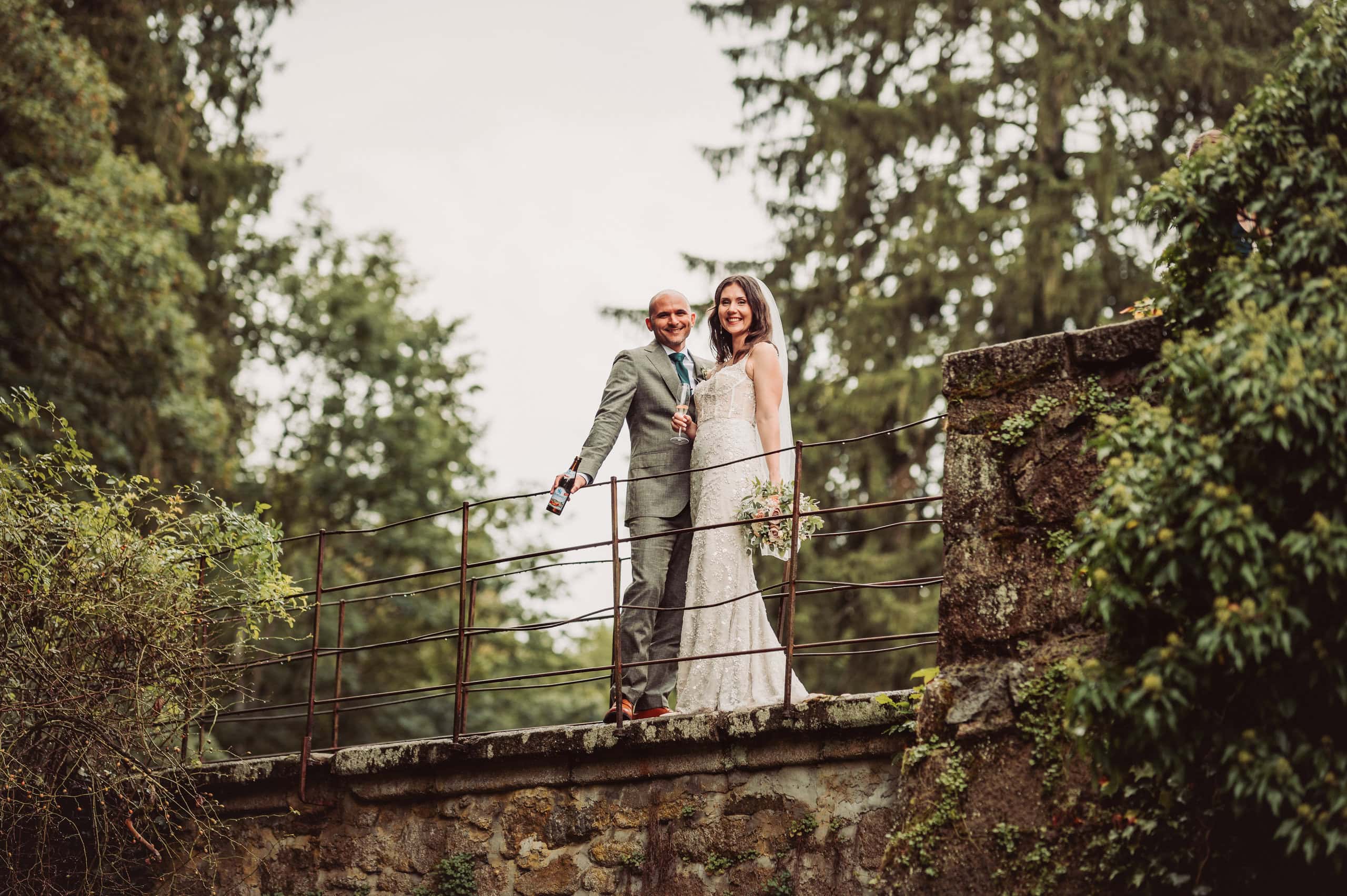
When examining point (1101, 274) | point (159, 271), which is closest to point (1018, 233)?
point (1101, 274)

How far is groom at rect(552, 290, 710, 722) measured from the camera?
5719mm

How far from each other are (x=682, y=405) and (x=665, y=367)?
20cm

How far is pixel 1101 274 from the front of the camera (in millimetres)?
13844

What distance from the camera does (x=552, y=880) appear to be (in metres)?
5.38

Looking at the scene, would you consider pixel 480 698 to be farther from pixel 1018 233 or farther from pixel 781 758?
pixel 781 758

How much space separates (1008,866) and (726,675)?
178 centimetres

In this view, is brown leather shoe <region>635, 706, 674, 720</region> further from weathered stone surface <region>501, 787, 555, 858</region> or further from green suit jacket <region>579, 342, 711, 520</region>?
green suit jacket <region>579, 342, 711, 520</region>

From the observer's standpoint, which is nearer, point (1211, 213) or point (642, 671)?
point (1211, 213)

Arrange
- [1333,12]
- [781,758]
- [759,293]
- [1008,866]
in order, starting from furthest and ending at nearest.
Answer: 1. [759,293]
2. [781,758]
3. [1008,866]
4. [1333,12]

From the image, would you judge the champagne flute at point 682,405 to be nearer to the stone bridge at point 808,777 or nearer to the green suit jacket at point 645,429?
the green suit jacket at point 645,429

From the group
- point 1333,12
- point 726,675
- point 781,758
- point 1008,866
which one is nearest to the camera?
point 1333,12

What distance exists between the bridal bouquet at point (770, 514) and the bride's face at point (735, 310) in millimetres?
745

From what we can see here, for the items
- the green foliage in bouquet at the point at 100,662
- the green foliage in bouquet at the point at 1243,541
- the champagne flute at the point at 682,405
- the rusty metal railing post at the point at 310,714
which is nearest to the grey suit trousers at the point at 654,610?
the champagne flute at the point at 682,405

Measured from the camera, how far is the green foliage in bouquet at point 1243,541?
3145mm
